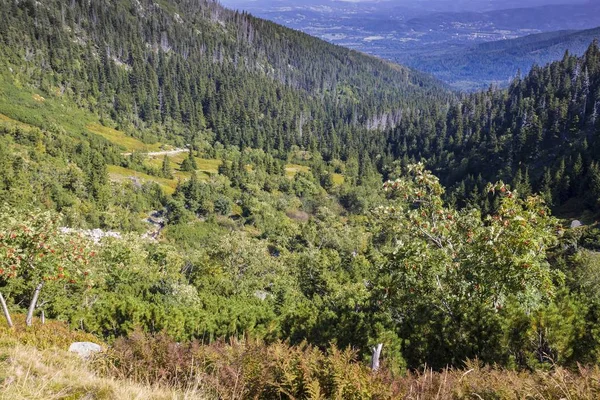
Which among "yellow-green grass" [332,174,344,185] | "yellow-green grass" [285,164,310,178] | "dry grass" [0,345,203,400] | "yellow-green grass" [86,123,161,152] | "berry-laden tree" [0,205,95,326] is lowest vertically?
"yellow-green grass" [332,174,344,185]

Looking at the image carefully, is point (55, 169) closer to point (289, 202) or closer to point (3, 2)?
point (289, 202)

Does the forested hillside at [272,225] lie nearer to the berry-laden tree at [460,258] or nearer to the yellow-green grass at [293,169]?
the berry-laden tree at [460,258]

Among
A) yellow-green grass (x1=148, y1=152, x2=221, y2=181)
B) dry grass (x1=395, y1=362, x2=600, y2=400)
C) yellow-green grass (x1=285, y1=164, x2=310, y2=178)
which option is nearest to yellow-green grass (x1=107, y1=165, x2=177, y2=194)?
yellow-green grass (x1=148, y1=152, x2=221, y2=181)

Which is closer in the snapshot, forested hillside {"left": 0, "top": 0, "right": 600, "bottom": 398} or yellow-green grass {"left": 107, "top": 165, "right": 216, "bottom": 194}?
forested hillside {"left": 0, "top": 0, "right": 600, "bottom": 398}

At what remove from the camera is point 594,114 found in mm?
109375

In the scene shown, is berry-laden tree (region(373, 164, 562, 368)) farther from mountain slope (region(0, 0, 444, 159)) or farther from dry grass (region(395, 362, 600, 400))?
mountain slope (region(0, 0, 444, 159))

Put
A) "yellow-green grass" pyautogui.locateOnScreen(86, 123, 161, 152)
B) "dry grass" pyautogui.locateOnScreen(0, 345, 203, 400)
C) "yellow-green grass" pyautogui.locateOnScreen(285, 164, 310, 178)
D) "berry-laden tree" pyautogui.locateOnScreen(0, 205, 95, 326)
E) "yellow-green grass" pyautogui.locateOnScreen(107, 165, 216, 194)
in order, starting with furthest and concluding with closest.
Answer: "yellow-green grass" pyautogui.locateOnScreen(285, 164, 310, 178) < "yellow-green grass" pyautogui.locateOnScreen(86, 123, 161, 152) < "yellow-green grass" pyautogui.locateOnScreen(107, 165, 216, 194) < "berry-laden tree" pyautogui.locateOnScreen(0, 205, 95, 326) < "dry grass" pyautogui.locateOnScreen(0, 345, 203, 400)

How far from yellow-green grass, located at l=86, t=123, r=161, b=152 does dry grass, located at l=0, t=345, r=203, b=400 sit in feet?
361

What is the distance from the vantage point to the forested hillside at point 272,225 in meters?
9.48

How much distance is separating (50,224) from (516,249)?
14818 mm

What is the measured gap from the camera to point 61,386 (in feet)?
20.2

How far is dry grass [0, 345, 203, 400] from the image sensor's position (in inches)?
219

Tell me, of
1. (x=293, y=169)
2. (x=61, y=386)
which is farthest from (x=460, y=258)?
(x=293, y=169)

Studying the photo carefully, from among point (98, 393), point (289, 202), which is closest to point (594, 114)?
point (289, 202)
